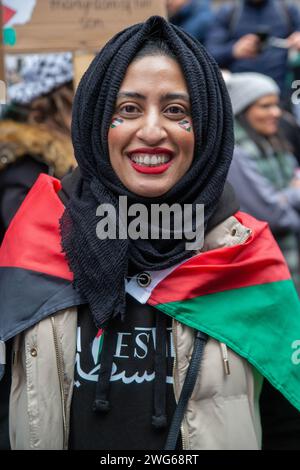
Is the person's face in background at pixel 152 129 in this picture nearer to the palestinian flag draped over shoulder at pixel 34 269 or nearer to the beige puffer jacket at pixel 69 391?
the palestinian flag draped over shoulder at pixel 34 269

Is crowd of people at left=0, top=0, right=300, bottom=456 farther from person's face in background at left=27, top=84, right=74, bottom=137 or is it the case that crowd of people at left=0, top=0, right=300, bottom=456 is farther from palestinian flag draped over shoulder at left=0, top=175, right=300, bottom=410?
person's face in background at left=27, top=84, right=74, bottom=137

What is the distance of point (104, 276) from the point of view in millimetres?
1990

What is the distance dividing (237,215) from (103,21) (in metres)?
1.24

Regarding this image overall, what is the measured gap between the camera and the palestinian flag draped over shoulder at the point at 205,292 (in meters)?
2.02

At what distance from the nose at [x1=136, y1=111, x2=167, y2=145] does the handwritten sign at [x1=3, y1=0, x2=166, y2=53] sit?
110cm

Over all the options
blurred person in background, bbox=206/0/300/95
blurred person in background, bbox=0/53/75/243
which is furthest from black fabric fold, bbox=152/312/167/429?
blurred person in background, bbox=206/0/300/95

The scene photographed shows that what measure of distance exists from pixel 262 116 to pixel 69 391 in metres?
2.78

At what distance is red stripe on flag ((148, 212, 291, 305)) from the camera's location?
A: 203 centimetres

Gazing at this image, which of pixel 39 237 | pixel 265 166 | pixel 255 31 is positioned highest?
pixel 255 31

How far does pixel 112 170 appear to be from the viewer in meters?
2.04

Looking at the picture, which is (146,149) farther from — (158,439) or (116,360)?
(158,439)

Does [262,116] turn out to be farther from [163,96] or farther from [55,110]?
[163,96]

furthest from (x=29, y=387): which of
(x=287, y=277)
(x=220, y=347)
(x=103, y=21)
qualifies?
(x=103, y=21)

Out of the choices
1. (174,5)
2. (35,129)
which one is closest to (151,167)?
(35,129)
